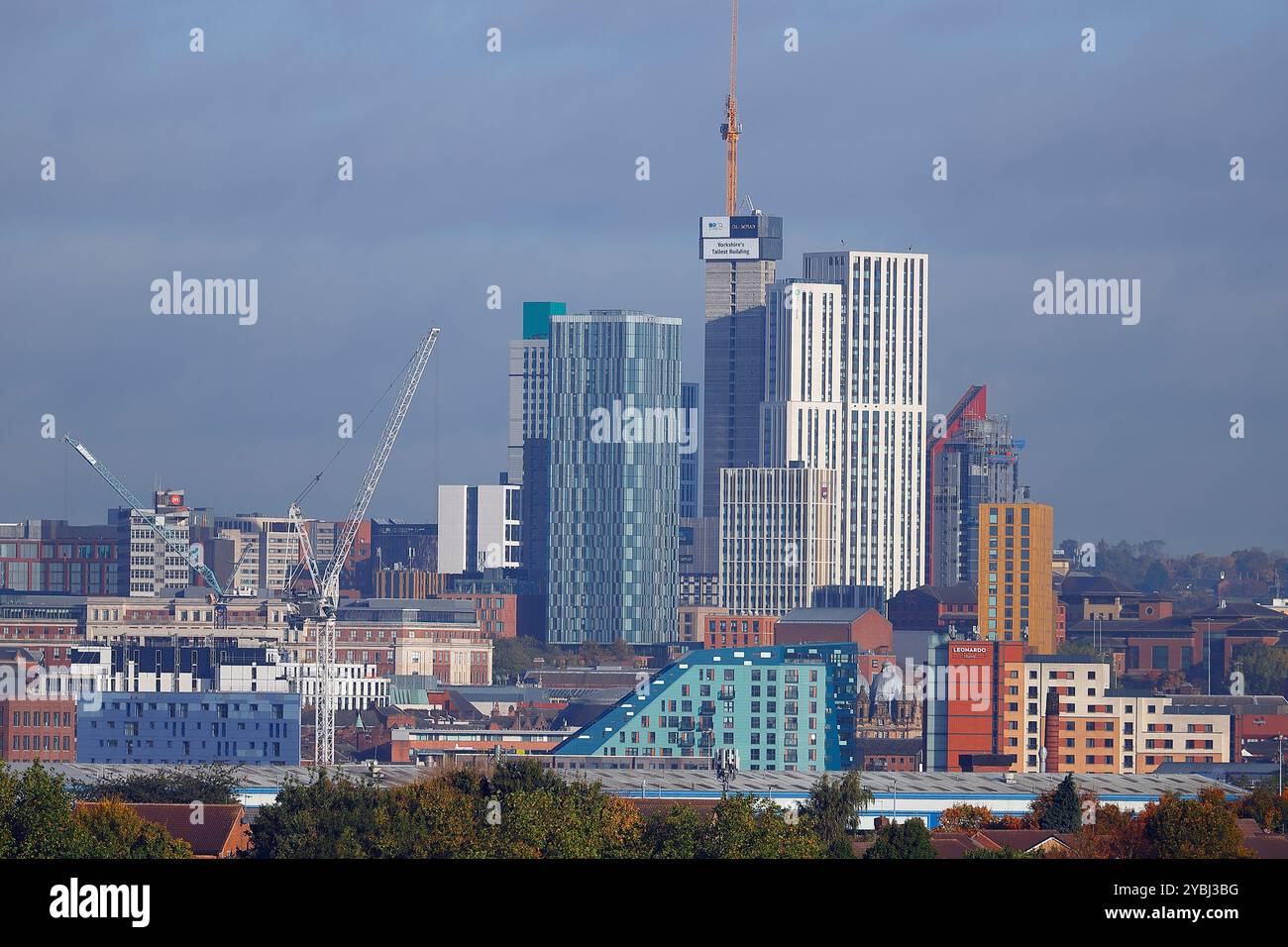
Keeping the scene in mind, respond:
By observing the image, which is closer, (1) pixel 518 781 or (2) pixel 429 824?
(2) pixel 429 824

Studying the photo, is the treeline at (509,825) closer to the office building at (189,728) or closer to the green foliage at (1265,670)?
the office building at (189,728)

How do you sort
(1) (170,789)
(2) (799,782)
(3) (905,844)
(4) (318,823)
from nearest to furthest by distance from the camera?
(3) (905,844), (4) (318,823), (1) (170,789), (2) (799,782)

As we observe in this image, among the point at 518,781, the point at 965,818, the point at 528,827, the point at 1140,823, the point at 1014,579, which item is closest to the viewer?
the point at 528,827

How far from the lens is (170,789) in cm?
8781

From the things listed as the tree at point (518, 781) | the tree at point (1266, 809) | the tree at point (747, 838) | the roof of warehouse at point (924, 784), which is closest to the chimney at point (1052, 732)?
the roof of warehouse at point (924, 784)

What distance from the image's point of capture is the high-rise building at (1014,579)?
175m

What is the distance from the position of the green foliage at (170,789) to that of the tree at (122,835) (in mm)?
18146

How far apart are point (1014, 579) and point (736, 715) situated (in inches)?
1568

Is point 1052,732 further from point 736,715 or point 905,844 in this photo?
point 905,844

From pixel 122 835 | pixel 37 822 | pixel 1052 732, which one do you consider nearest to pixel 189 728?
pixel 1052 732

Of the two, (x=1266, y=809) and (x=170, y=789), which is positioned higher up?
(x=1266, y=809)

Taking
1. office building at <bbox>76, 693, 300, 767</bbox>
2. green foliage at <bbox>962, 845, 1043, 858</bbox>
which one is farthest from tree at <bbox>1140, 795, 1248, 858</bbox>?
office building at <bbox>76, 693, 300, 767</bbox>
